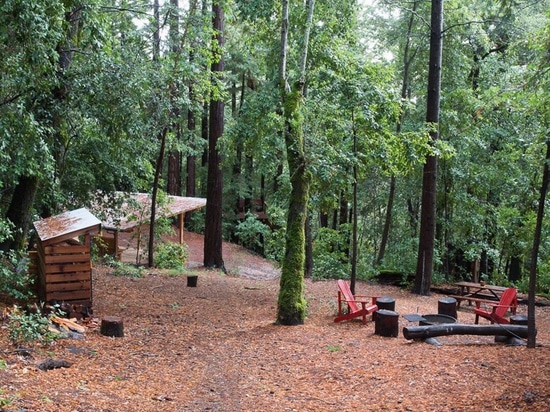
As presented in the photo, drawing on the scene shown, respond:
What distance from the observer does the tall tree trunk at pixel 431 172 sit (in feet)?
43.8

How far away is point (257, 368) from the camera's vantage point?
6840 millimetres

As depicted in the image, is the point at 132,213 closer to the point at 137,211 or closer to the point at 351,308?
the point at 137,211

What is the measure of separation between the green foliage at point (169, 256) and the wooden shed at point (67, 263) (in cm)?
813

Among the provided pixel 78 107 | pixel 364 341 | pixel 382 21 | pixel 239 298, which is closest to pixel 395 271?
pixel 239 298

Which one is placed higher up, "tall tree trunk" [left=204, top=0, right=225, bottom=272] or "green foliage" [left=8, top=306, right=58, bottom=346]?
"tall tree trunk" [left=204, top=0, right=225, bottom=272]

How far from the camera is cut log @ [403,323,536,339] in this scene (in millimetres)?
7469

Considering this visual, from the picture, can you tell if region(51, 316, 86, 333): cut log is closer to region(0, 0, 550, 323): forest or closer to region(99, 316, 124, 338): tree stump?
region(99, 316, 124, 338): tree stump

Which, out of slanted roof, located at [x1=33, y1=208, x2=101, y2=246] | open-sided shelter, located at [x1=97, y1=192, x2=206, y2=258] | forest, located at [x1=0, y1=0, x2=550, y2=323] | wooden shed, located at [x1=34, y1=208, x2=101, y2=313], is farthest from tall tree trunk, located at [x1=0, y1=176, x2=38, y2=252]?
open-sided shelter, located at [x1=97, y1=192, x2=206, y2=258]

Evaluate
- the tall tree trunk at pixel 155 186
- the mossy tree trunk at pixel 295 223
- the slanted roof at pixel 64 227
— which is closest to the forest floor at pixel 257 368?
the mossy tree trunk at pixel 295 223

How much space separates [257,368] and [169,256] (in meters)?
10.8

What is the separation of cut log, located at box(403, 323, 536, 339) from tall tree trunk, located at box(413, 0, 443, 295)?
6.28 meters

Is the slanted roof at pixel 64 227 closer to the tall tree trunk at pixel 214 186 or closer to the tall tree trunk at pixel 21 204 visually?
the tall tree trunk at pixel 21 204

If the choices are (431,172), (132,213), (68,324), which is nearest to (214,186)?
(132,213)

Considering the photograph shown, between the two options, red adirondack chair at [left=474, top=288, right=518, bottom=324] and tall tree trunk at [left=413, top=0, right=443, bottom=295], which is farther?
tall tree trunk at [left=413, top=0, right=443, bottom=295]
